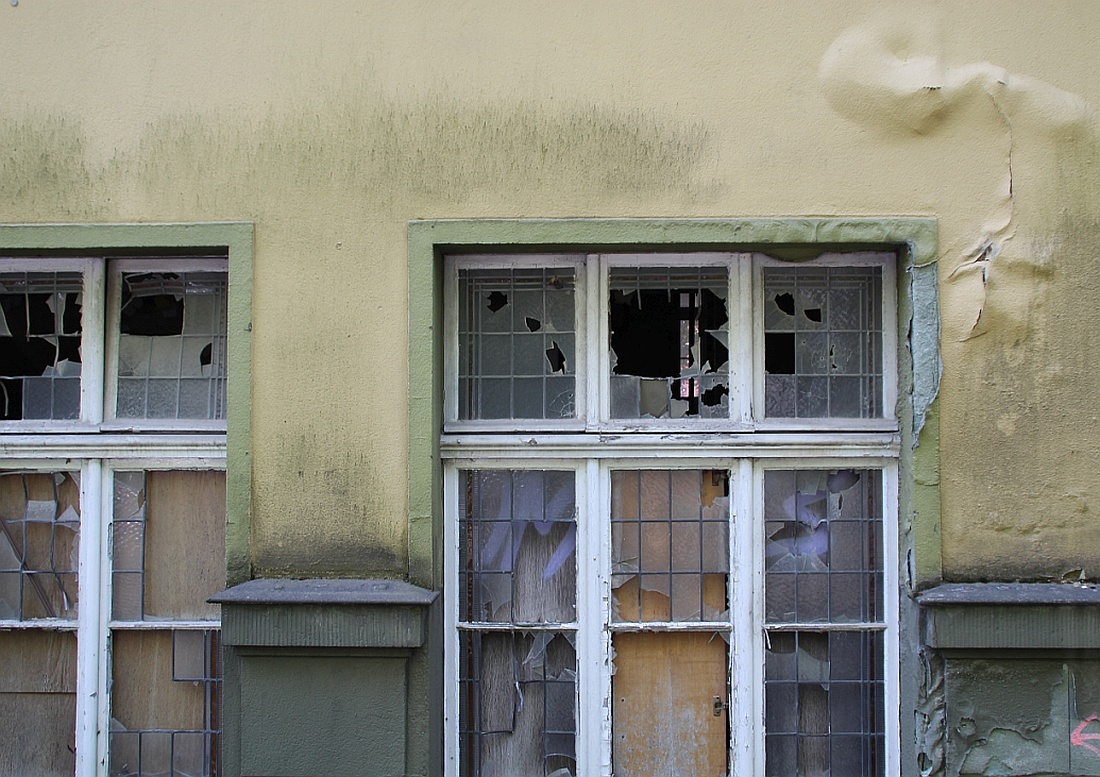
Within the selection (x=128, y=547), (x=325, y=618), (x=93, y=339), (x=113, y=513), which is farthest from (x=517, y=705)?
(x=93, y=339)

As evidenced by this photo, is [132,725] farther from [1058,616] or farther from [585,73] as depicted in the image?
[1058,616]

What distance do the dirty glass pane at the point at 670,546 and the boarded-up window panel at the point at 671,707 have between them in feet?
0.37

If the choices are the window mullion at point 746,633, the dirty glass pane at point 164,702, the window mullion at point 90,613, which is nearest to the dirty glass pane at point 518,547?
the window mullion at point 746,633

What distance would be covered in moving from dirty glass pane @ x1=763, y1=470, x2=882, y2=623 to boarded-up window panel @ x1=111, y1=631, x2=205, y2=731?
7.45 feet

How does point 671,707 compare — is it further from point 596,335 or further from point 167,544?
point 167,544

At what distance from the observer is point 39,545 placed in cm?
334

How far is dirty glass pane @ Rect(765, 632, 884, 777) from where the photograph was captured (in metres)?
3.22

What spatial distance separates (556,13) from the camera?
3.07 m

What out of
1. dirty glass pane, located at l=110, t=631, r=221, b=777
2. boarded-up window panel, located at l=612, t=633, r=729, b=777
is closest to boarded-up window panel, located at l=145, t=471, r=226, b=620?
dirty glass pane, located at l=110, t=631, r=221, b=777

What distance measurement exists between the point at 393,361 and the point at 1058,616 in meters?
2.45

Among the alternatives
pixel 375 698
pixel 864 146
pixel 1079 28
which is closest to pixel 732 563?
pixel 375 698

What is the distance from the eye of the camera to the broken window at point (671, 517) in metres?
3.22

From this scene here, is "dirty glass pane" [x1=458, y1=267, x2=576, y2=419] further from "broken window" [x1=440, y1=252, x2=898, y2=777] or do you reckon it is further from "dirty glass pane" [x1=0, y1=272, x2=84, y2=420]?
"dirty glass pane" [x1=0, y1=272, x2=84, y2=420]

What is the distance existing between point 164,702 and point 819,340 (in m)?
2.89
